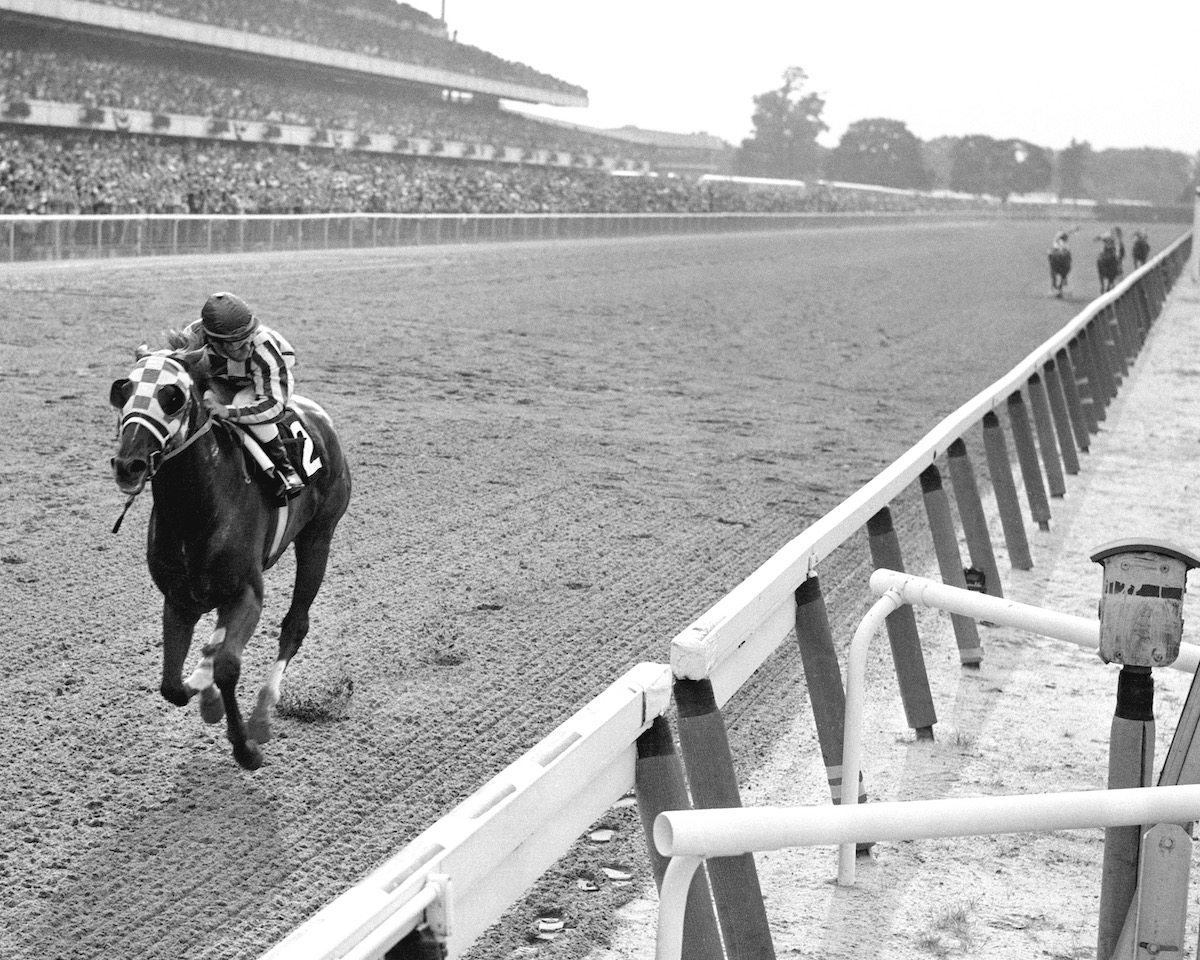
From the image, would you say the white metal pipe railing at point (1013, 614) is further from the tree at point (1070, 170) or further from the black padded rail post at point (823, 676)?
the tree at point (1070, 170)

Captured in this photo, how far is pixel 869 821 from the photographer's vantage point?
2074mm

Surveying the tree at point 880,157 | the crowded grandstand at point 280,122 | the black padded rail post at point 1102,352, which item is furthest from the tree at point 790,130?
the black padded rail post at point 1102,352

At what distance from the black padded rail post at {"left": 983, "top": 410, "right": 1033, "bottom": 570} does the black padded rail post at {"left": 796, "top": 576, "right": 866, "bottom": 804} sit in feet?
A: 10.4

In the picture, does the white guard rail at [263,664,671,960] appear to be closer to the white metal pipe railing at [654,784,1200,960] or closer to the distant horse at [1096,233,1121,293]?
the white metal pipe railing at [654,784,1200,960]

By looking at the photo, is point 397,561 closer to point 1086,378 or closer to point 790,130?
point 1086,378

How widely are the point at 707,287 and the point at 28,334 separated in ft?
39.0

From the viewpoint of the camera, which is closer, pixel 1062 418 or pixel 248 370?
pixel 248 370

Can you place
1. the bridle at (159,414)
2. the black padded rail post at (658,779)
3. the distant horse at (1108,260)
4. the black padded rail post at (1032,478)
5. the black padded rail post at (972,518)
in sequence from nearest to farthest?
the black padded rail post at (658,779)
the bridle at (159,414)
the black padded rail post at (972,518)
the black padded rail post at (1032,478)
the distant horse at (1108,260)

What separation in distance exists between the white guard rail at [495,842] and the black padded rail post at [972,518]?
3757mm

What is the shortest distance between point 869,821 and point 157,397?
230 centimetres

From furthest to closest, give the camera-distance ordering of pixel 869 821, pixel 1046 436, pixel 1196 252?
pixel 1196 252
pixel 1046 436
pixel 869 821

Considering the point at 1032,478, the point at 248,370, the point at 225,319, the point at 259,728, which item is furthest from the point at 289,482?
the point at 1032,478

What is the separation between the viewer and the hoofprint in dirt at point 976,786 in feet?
10.5

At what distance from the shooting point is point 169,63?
4056cm
